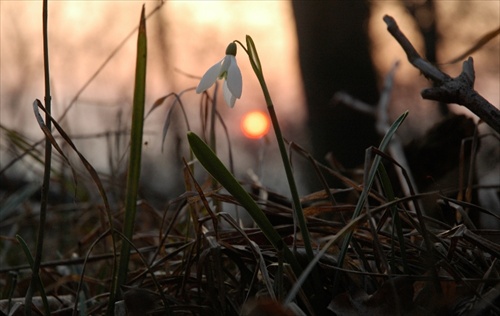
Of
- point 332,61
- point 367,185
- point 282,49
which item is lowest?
point 367,185

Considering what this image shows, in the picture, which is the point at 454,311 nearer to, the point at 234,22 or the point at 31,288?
the point at 31,288

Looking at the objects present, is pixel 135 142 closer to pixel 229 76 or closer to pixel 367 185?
pixel 229 76

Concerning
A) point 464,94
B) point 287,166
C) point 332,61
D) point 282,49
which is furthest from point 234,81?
point 282,49

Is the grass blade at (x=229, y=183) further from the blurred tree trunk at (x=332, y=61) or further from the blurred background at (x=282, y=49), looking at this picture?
the blurred tree trunk at (x=332, y=61)

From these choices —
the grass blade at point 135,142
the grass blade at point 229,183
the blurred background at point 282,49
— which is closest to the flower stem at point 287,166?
the grass blade at point 229,183

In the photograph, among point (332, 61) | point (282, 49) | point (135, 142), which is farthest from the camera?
point (282, 49)

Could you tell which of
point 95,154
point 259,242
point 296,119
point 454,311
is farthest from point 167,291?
point 296,119
